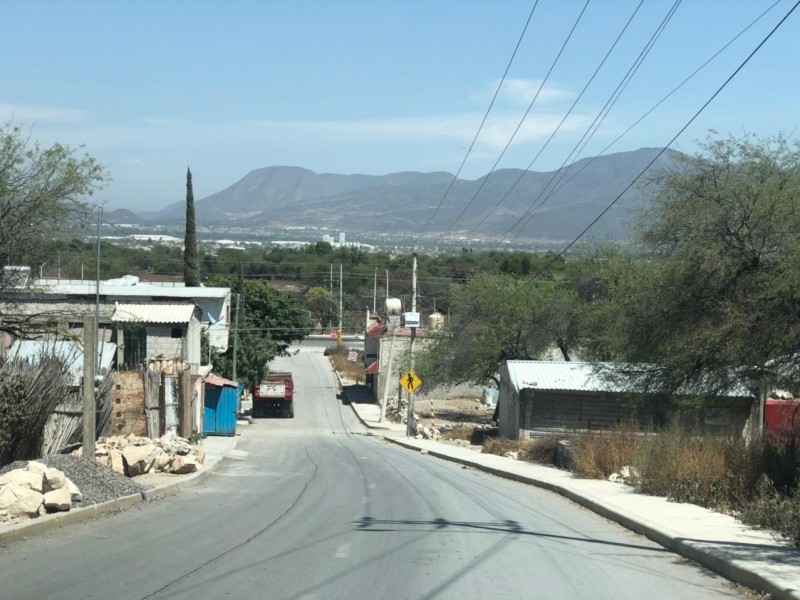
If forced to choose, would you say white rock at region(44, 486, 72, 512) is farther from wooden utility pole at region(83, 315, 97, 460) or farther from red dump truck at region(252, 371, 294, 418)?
red dump truck at region(252, 371, 294, 418)

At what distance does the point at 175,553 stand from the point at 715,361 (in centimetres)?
1583

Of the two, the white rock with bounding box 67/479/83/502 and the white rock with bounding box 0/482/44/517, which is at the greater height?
the white rock with bounding box 0/482/44/517

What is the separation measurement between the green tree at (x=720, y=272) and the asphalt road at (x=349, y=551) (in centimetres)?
574

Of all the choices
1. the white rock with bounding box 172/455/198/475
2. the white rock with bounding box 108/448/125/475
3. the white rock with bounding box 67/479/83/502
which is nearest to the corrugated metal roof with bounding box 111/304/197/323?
the white rock with bounding box 172/455/198/475

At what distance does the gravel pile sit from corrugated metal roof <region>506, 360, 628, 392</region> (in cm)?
2186

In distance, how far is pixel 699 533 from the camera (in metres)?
11.4

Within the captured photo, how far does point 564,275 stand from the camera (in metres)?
65.8

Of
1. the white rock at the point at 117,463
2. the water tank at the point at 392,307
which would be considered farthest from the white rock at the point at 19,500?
the water tank at the point at 392,307

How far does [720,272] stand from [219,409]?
28.5 m

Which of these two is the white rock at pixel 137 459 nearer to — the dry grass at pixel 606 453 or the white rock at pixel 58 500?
the white rock at pixel 58 500

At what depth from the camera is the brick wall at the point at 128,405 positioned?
2477cm

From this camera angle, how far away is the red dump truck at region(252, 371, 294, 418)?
56.4m

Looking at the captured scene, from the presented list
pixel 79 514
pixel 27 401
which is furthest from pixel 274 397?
pixel 79 514

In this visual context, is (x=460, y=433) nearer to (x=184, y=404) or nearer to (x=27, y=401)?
(x=184, y=404)
